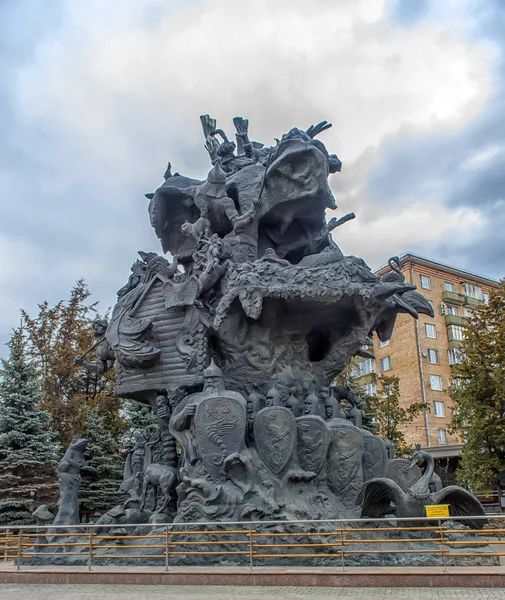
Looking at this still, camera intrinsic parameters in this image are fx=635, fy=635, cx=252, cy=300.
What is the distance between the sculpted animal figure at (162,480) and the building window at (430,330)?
27964mm

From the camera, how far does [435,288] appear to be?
129 feet

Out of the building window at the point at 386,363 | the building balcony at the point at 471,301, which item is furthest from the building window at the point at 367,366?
the building balcony at the point at 471,301

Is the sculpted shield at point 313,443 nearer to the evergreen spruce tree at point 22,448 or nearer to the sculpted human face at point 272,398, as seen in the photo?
the sculpted human face at point 272,398

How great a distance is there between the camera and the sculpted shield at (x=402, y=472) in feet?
42.5

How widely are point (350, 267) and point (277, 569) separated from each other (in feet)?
20.5

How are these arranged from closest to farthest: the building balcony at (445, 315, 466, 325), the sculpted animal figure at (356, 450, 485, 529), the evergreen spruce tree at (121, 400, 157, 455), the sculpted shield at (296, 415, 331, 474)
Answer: the sculpted animal figure at (356, 450, 485, 529) → the sculpted shield at (296, 415, 331, 474) → the evergreen spruce tree at (121, 400, 157, 455) → the building balcony at (445, 315, 466, 325)

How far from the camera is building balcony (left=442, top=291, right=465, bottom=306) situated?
129 ft

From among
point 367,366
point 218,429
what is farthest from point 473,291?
point 218,429

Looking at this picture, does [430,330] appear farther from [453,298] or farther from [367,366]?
[367,366]

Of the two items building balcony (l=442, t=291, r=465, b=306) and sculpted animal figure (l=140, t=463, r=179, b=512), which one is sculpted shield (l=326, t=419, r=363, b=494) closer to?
sculpted animal figure (l=140, t=463, r=179, b=512)

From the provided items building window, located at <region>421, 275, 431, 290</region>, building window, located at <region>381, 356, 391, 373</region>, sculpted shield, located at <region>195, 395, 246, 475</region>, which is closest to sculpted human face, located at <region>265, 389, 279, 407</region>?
sculpted shield, located at <region>195, 395, 246, 475</region>

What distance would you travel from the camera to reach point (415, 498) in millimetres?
10508

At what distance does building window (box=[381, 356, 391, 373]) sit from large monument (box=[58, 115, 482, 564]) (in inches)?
954

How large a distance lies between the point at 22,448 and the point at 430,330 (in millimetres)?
25070
